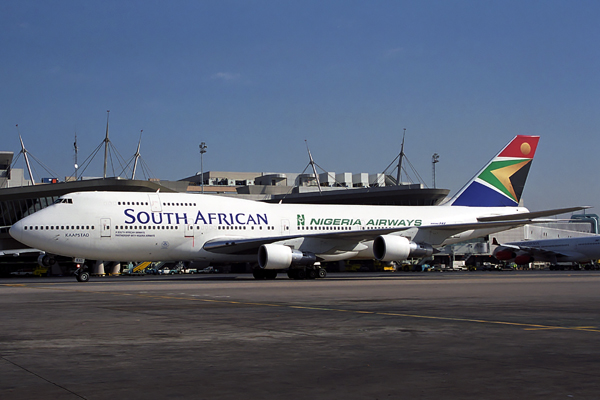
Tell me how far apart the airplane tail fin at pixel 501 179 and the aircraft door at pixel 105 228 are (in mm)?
23254

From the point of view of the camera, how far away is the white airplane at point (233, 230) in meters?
30.9

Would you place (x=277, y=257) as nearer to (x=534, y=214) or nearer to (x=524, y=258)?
(x=534, y=214)

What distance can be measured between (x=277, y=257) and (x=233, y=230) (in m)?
3.81

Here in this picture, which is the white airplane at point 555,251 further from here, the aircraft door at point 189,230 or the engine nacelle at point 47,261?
the engine nacelle at point 47,261

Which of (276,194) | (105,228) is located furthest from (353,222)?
(276,194)

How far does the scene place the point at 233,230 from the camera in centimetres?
3388

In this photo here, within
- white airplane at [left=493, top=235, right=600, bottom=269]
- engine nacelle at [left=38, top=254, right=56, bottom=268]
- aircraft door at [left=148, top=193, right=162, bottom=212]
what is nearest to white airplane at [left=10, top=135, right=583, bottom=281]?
aircraft door at [left=148, top=193, right=162, bottom=212]

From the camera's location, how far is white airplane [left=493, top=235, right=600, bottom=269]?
69.9 m

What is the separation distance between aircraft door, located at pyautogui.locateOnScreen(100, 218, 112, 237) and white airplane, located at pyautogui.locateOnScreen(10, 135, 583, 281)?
5cm

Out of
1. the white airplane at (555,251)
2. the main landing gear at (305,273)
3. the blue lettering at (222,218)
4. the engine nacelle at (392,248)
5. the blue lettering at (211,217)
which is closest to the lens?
the engine nacelle at (392,248)

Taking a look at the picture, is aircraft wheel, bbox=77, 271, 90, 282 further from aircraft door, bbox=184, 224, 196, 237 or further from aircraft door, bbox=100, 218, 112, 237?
aircraft door, bbox=184, 224, 196, 237

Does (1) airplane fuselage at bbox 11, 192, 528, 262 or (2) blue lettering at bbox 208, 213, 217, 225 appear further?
(2) blue lettering at bbox 208, 213, 217, 225

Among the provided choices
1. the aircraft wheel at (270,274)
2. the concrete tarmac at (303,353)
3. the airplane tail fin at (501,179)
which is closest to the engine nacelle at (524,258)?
the airplane tail fin at (501,179)

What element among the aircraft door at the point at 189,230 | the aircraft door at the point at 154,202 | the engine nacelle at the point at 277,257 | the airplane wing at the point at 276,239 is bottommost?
the engine nacelle at the point at 277,257
